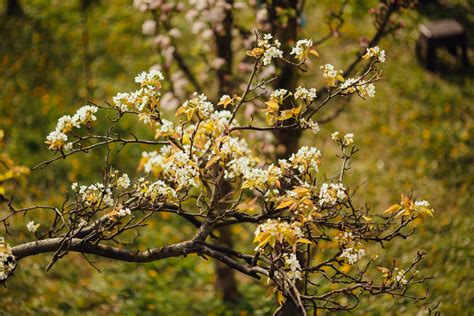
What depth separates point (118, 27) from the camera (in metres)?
10.9

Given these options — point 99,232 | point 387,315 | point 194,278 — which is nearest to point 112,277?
point 194,278

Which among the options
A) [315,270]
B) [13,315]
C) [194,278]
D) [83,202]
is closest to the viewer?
[315,270]

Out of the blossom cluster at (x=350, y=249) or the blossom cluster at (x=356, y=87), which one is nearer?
the blossom cluster at (x=350, y=249)

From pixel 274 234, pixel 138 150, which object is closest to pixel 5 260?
pixel 274 234

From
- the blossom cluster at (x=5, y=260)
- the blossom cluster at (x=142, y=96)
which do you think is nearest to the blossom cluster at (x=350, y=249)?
the blossom cluster at (x=142, y=96)

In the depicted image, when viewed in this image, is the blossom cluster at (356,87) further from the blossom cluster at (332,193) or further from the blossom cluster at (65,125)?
the blossom cluster at (65,125)

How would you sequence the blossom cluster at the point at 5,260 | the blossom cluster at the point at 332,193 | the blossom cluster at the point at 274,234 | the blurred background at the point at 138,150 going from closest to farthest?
the blossom cluster at the point at 274,234 < the blossom cluster at the point at 5,260 < the blossom cluster at the point at 332,193 < the blurred background at the point at 138,150

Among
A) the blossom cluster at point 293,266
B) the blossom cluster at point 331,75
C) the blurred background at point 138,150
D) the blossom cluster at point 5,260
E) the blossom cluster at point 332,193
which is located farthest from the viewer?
the blurred background at point 138,150

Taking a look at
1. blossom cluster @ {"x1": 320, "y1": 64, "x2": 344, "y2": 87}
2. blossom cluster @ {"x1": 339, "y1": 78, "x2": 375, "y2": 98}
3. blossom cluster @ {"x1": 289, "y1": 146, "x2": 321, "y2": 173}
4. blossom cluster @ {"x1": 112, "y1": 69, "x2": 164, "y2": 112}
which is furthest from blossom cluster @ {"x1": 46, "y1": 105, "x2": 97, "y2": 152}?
blossom cluster @ {"x1": 339, "y1": 78, "x2": 375, "y2": 98}

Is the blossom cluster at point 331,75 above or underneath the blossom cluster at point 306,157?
above

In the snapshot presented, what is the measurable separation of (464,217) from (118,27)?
7.10 metres

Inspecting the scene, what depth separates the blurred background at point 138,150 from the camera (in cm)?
629

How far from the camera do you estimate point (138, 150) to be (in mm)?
8430

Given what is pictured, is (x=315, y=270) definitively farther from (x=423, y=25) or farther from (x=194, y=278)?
(x=423, y=25)
